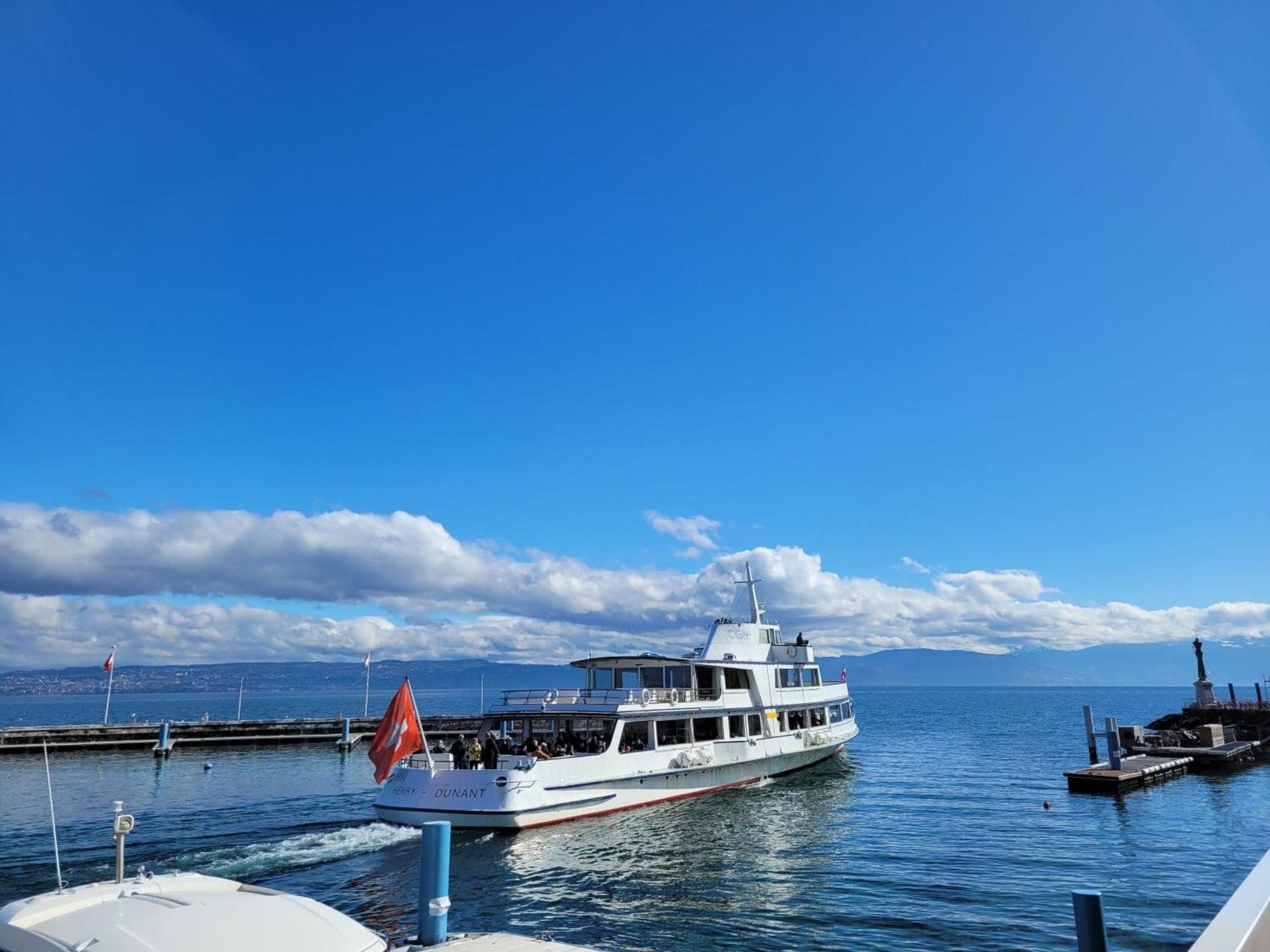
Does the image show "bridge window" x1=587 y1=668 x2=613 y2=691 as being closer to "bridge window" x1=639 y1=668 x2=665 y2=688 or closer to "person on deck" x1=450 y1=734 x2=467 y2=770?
"bridge window" x1=639 y1=668 x2=665 y2=688

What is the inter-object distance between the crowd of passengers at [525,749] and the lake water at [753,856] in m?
2.33

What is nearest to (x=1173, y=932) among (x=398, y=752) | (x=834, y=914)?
(x=834, y=914)

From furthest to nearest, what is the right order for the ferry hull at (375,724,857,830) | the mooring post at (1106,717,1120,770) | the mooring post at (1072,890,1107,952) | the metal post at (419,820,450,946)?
the mooring post at (1106,717,1120,770), the ferry hull at (375,724,857,830), the metal post at (419,820,450,946), the mooring post at (1072,890,1107,952)

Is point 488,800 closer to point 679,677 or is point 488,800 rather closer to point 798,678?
point 679,677

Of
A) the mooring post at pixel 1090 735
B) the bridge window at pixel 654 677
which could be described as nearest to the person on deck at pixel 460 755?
the bridge window at pixel 654 677

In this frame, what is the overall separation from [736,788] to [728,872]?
14138 mm

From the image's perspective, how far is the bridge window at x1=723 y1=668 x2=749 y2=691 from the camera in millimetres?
35250

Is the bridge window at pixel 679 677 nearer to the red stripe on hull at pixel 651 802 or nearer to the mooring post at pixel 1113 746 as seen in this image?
the red stripe on hull at pixel 651 802

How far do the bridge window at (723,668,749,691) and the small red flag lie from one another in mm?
15668

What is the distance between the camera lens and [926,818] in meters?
28.4

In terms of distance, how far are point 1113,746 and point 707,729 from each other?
19.4m

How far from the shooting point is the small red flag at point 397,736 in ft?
76.8

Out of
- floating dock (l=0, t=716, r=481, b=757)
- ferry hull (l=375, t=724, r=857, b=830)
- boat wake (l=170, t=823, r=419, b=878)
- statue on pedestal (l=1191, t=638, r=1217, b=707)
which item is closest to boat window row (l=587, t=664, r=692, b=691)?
ferry hull (l=375, t=724, r=857, b=830)

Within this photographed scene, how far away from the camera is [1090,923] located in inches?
287
